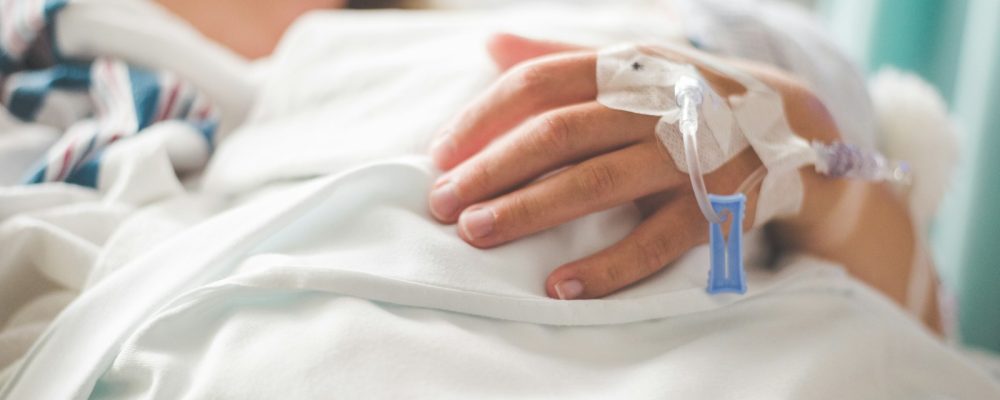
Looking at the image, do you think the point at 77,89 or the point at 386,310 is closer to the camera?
the point at 386,310

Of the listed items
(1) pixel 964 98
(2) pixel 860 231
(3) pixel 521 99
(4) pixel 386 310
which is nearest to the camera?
(4) pixel 386 310

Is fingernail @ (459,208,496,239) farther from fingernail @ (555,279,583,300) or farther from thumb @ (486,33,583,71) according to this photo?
thumb @ (486,33,583,71)

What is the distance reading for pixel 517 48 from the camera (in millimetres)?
671

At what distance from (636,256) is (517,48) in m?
0.22

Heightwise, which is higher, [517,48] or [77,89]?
[517,48]

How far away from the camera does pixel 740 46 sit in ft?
2.74

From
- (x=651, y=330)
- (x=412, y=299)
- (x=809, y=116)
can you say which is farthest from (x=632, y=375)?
(x=809, y=116)

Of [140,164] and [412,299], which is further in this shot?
[140,164]

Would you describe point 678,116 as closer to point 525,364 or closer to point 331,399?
point 525,364

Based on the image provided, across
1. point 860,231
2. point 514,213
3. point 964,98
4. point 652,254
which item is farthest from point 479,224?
point 964,98

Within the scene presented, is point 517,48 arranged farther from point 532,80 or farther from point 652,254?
point 652,254

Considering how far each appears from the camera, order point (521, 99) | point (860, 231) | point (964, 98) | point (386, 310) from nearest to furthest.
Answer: point (386, 310) < point (521, 99) < point (860, 231) < point (964, 98)

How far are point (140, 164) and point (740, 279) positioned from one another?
51 centimetres

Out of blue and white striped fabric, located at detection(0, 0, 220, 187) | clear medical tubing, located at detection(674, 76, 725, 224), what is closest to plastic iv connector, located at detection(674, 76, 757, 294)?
clear medical tubing, located at detection(674, 76, 725, 224)
